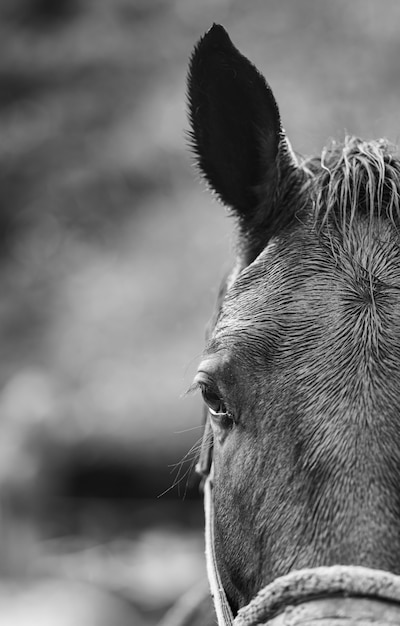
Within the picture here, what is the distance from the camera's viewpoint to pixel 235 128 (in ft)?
6.95

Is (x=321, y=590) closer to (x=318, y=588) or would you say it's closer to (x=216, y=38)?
(x=318, y=588)

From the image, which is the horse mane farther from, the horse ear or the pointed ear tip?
the pointed ear tip

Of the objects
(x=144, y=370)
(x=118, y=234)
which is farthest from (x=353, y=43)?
(x=144, y=370)

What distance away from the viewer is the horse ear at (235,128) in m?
1.99

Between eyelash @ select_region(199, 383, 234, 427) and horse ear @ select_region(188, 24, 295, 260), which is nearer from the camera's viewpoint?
eyelash @ select_region(199, 383, 234, 427)

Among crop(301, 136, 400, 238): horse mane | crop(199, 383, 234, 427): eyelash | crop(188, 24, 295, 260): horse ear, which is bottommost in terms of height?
crop(199, 383, 234, 427): eyelash

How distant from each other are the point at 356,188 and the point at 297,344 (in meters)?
0.48

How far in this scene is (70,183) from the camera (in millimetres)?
15094

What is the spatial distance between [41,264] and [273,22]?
725 centimetres

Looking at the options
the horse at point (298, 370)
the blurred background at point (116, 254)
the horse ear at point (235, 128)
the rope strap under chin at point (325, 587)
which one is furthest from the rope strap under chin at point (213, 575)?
the blurred background at point (116, 254)

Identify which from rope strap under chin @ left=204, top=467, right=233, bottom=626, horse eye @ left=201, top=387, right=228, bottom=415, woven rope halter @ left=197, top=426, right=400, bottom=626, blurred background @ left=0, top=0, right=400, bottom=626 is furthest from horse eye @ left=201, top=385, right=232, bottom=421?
blurred background @ left=0, top=0, right=400, bottom=626

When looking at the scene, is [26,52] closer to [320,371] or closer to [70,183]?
[70,183]

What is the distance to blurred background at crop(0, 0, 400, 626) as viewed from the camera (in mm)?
8016

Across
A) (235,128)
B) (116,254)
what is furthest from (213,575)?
(116,254)
